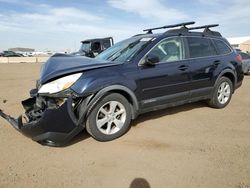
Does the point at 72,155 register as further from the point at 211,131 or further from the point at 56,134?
the point at 211,131

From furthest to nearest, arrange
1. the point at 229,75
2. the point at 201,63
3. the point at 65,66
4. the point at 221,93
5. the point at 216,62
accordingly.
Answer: the point at 229,75
the point at 221,93
the point at 216,62
the point at 201,63
the point at 65,66

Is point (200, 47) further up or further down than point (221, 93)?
further up

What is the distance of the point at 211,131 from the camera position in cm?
514

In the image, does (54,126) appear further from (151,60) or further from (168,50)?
(168,50)

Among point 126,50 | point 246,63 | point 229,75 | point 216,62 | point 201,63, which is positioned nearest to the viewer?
point 126,50

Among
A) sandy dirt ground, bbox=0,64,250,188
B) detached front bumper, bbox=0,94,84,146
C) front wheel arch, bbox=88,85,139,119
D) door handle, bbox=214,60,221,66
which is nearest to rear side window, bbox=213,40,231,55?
door handle, bbox=214,60,221,66

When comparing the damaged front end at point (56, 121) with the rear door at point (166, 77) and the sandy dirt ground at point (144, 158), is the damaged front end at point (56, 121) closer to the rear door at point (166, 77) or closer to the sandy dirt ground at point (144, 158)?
the sandy dirt ground at point (144, 158)

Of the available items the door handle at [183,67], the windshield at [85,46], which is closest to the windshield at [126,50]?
the door handle at [183,67]

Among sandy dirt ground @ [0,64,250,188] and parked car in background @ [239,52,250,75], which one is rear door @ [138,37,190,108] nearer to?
sandy dirt ground @ [0,64,250,188]

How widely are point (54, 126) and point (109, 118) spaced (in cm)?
96

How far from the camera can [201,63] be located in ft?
19.9

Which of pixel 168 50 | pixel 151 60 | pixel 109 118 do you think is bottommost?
pixel 109 118

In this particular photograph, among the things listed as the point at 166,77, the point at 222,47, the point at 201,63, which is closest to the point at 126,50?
the point at 166,77

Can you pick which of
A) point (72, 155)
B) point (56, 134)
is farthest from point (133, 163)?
point (56, 134)
